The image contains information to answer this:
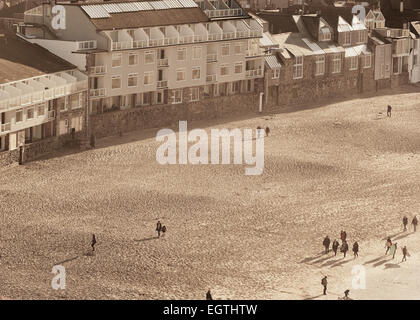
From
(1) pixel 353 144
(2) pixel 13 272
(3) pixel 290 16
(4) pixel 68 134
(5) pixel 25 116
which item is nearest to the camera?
(2) pixel 13 272

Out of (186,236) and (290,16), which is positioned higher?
(290,16)

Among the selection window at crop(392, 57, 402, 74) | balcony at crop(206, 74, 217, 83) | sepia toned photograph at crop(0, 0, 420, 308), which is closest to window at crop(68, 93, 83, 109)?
sepia toned photograph at crop(0, 0, 420, 308)

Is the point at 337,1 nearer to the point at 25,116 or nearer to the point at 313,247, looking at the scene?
the point at 25,116

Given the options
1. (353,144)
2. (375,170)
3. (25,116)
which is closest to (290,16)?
(353,144)

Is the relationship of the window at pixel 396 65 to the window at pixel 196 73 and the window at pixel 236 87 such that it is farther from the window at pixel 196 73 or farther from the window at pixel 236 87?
the window at pixel 196 73

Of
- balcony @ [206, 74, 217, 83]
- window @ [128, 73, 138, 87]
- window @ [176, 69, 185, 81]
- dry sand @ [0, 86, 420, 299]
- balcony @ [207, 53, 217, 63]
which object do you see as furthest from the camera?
balcony @ [206, 74, 217, 83]

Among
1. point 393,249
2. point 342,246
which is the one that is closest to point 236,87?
point 342,246

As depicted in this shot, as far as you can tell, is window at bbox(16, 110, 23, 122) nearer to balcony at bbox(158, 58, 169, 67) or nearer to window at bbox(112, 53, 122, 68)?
window at bbox(112, 53, 122, 68)
